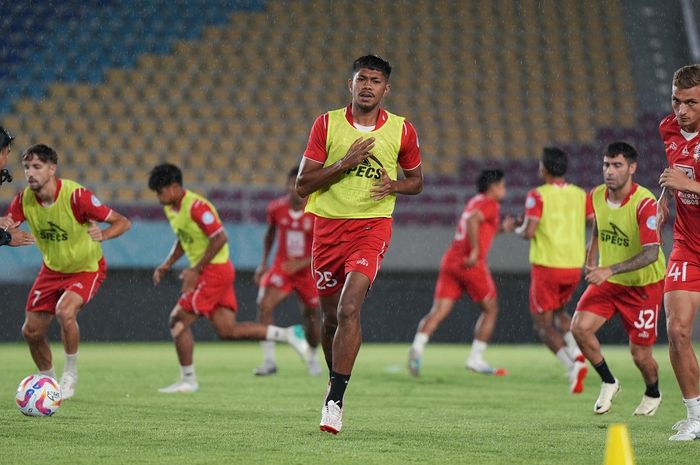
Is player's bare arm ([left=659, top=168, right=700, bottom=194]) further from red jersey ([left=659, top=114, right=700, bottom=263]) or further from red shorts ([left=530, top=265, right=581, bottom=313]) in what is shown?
red shorts ([left=530, top=265, right=581, bottom=313])

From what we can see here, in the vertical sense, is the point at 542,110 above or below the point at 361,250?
above

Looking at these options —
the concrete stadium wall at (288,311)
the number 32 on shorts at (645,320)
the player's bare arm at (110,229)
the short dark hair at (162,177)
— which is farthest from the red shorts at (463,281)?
the player's bare arm at (110,229)

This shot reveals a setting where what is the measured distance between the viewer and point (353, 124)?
22.0ft

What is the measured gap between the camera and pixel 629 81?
2086cm

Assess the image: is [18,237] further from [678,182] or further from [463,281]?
[463,281]

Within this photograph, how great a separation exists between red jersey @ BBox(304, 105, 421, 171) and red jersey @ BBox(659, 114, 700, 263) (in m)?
1.54

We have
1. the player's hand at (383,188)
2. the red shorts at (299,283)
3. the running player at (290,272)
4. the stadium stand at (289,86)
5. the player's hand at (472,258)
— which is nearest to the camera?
the player's hand at (383,188)

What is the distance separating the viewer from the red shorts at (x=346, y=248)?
6.54 metres

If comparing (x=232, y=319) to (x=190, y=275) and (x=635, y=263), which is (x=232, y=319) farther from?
(x=635, y=263)

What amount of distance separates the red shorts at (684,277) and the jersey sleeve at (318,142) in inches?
85.5

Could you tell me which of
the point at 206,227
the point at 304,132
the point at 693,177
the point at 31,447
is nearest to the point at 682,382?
the point at 693,177

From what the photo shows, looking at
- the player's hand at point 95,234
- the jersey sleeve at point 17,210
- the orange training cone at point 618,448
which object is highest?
the jersey sleeve at point 17,210

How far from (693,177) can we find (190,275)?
479cm

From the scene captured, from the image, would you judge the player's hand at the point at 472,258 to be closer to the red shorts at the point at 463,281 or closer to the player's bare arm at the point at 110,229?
the red shorts at the point at 463,281
